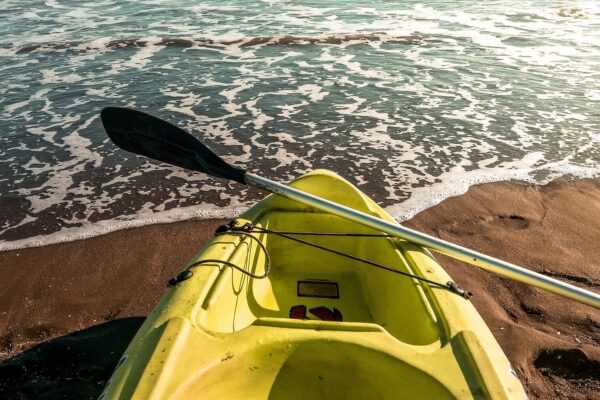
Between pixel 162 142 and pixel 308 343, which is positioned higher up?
pixel 162 142

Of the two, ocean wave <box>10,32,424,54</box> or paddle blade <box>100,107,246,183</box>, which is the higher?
paddle blade <box>100,107,246,183</box>

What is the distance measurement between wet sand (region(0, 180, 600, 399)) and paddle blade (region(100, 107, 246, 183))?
1.11m

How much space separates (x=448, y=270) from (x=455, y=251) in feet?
4.76

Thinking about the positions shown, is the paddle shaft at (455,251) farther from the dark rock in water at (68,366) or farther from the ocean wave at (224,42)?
the ocean wave at (224,42)

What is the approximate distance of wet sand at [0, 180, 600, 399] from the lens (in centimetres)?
307

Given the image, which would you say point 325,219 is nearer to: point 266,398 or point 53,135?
point 266,398

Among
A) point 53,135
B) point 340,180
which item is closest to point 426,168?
point 340,180

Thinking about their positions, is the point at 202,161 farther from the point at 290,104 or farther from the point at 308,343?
the point at 290,104

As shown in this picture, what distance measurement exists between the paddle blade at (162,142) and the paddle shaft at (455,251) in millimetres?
293

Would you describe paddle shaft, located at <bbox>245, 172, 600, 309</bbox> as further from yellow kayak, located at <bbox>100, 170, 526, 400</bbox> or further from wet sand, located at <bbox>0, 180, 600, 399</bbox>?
wet sand, located at <bbox>0, 180, 600, 399</bbox>

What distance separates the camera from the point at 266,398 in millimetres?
2283

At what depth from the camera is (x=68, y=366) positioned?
3.11 meters

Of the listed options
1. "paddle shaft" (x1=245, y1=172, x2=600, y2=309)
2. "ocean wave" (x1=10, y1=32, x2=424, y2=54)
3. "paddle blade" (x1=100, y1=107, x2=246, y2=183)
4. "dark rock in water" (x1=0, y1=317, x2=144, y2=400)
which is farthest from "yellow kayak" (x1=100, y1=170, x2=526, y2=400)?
"ocean wave" (x1=10, y1=32, x2=424, y2=54)

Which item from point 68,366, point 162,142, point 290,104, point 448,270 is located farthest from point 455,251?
point 290,104
